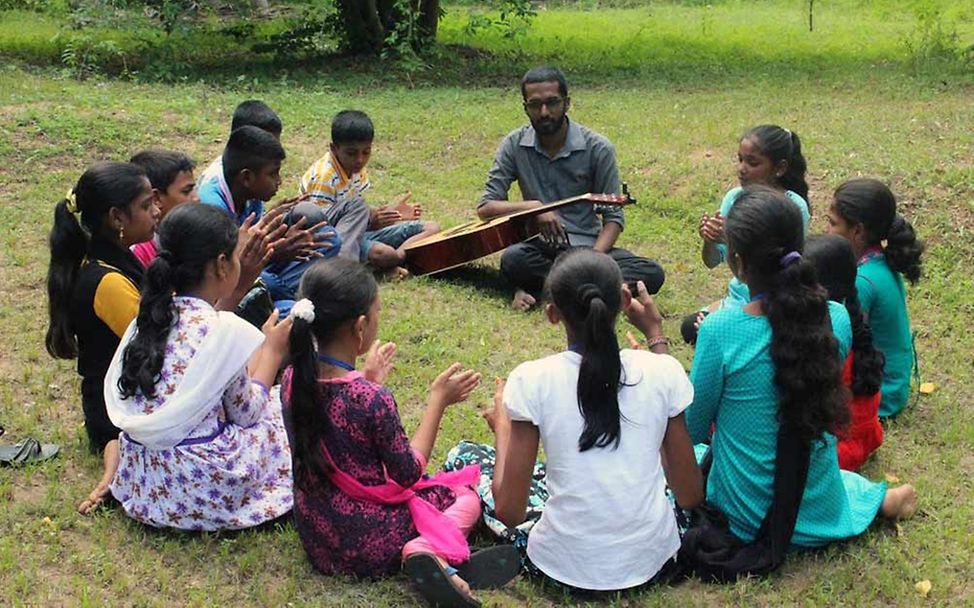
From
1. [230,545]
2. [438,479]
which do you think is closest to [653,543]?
[438,479]

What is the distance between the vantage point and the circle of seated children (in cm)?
332

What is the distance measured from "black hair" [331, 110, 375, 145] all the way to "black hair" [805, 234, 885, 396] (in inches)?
121

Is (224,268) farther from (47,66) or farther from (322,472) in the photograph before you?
(47,66)

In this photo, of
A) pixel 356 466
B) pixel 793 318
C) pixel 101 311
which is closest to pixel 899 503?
pixel 793 318

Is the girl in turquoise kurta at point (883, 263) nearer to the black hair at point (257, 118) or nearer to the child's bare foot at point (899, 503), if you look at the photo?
the child's bare foot at point (899, 503)

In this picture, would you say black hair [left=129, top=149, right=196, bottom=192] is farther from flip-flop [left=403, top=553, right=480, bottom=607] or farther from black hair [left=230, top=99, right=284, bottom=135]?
flip-flop [left=403, top=553, right=480, bottom=607]

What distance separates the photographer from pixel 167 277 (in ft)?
12.0

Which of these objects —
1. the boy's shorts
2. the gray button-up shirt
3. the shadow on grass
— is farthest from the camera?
the boy's shorts

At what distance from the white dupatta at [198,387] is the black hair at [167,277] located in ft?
0.26

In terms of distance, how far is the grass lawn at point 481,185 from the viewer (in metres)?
3.66

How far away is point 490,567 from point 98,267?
77.5 inches

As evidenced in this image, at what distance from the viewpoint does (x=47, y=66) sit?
13945 mm

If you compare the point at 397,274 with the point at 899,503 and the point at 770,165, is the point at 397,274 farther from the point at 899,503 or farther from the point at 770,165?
the point at 899,503

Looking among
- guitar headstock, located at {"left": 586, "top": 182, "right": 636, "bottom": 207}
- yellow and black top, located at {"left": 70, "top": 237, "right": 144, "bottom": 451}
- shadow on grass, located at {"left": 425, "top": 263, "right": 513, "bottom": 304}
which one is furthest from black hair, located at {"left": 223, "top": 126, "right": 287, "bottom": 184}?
guitar headstock, located at {"left": 586, "top": 182, "right": 636, "bottom": 207}
